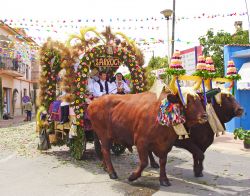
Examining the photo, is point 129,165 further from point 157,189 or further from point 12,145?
point 12,145

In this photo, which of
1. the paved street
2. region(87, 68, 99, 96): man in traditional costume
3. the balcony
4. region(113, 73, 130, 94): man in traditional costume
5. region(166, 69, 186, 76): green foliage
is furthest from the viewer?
the balcony

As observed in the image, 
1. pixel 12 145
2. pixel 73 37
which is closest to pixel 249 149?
pixel 73 37

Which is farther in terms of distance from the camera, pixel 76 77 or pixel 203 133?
pixel 76 77

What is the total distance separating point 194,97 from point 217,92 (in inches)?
42.7

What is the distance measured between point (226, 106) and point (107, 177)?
2725 mm

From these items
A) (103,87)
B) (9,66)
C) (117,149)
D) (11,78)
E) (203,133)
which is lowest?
(117,149)

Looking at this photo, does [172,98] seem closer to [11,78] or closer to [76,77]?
[76,77]

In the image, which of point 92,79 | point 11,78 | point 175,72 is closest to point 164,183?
point 175,72

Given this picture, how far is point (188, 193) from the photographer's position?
20.4ft

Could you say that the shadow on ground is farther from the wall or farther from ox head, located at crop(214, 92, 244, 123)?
the wall

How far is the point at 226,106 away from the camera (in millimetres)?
7387

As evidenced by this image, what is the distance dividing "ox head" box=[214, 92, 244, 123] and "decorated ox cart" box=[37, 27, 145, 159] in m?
2.55

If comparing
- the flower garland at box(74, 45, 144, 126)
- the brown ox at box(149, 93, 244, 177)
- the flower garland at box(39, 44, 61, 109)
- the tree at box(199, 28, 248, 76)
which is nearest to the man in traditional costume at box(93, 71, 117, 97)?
the flower garland at box(74, 45, 144, 126)

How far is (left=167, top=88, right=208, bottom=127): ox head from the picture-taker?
6223 millimetres
